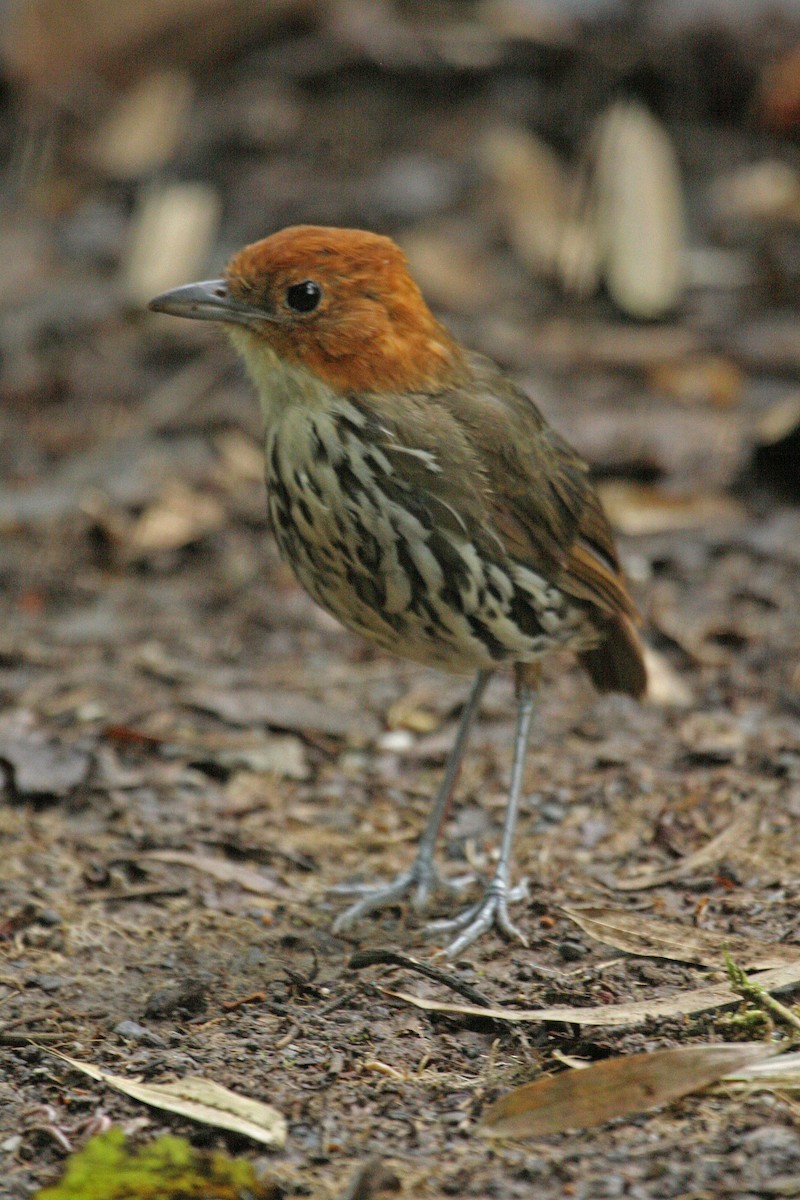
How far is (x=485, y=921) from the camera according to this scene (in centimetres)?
432

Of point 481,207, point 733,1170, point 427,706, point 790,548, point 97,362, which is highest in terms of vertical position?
point 481,207

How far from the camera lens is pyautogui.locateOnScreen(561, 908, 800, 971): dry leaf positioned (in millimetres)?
3939

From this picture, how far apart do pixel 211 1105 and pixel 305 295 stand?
6.73ft

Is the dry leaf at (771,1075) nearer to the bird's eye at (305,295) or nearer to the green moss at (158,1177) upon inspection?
the green moss at (158,1177)

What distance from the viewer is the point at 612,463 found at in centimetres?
714

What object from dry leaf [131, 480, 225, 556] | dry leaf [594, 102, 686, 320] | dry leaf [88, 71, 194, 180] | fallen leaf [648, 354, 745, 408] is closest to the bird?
dry leaf [131, 480, 225, 556]

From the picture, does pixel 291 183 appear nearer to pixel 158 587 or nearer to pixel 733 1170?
pixel 158 587

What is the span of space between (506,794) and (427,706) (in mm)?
623

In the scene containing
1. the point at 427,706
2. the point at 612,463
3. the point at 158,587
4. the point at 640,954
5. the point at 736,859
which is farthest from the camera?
the point at 612,463

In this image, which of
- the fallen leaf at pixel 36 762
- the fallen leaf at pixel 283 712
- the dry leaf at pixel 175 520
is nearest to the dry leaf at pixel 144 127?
the dry leaf at pixel 175 520

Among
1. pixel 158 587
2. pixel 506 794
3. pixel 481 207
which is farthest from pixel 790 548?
pixel 481 207

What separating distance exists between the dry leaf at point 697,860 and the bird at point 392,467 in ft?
1.09

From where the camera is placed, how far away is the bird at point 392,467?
423 cm

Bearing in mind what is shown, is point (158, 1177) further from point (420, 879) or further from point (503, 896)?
point (420, 879)
